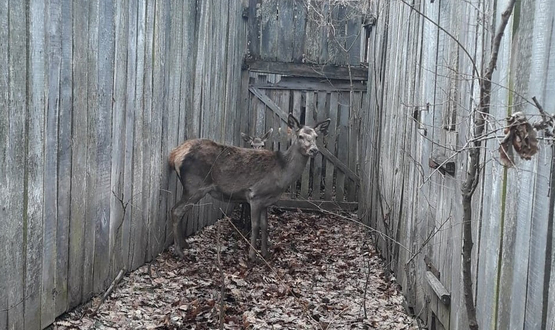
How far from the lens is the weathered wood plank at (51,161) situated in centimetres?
491

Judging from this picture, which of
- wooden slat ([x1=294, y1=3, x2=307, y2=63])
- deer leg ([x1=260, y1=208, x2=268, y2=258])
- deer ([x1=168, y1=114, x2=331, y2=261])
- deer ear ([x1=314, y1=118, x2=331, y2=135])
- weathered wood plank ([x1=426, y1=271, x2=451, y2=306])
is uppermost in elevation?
wooden slat ([x1=294, y1=3, x2=307, y2=63])

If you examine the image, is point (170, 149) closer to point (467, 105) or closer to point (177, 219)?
point (177, 219)

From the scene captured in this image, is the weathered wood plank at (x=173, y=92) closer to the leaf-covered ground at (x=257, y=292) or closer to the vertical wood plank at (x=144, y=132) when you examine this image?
the vertical wood plank at (x=144, y=132)

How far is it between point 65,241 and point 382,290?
3.55m

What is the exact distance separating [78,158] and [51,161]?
489 millimetres

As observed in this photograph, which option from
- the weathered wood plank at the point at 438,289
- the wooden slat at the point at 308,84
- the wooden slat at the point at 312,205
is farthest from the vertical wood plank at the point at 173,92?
the wooden slat at the point at 312,205

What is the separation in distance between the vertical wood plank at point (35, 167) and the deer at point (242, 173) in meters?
3.37

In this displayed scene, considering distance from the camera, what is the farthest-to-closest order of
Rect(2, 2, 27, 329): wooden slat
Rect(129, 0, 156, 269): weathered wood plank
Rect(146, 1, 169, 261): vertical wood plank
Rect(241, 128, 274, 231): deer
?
Rect(241, 128, 274, 231): deer < Rect(146, 1, 169, 261): vertical wood plank < Rect(129, 0, 156, 269): weathered wood plank < Rect(2, 2, 27, 329): wooden slat

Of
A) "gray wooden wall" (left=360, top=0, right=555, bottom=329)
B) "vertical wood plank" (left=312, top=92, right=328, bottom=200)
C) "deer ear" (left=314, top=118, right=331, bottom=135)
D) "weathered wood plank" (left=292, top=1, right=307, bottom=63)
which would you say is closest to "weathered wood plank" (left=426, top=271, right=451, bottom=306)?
"gray wooden wall" (left=360, top=0, right=555, bottom=329)

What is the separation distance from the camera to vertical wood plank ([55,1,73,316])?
5.12 metres

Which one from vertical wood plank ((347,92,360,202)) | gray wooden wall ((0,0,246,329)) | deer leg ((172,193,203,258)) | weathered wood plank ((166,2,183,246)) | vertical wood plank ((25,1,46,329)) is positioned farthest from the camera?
vertical wood plank ((347,92,360,202))

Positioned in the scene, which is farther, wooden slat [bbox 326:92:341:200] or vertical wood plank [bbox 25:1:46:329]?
wooden slat [bbox 326:92:341:200]

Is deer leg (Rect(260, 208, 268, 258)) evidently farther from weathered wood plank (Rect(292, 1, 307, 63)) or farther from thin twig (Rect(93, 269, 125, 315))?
weathered wood plank (Rect(292, 1, 307, 63))

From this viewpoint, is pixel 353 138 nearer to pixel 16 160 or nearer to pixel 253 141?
pixel 253 141
